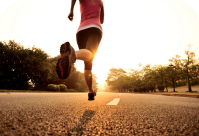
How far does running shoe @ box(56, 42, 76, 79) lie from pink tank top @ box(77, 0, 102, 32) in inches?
39.8

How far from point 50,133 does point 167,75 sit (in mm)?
30311

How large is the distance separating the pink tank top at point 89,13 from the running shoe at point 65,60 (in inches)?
39.8

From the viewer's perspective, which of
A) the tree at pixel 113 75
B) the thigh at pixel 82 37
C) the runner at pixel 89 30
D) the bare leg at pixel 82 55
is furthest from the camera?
the tree at pixel 113 75

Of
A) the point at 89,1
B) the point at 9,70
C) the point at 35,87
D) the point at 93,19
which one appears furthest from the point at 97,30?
the point at 35,87

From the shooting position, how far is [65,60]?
6.63 ft

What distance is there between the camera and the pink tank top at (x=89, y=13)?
2.97 metres

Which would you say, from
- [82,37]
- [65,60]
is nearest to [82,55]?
[65,60]

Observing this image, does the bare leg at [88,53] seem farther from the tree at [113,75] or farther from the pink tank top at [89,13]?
the tree at [113,75]

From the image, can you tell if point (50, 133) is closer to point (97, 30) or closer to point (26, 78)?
point (97, 30)

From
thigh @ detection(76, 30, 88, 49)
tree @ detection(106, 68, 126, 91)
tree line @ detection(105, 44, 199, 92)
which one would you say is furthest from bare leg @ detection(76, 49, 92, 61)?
tree @ detection(106, 68, 126, 91)

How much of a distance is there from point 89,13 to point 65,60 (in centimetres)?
156

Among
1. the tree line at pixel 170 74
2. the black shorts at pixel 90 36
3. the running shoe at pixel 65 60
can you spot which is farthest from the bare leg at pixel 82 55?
the tree line at pixel 170 74

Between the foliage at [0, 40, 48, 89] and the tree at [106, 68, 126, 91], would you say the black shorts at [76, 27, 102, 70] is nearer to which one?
the foliage at [0, 40, 48, 89]

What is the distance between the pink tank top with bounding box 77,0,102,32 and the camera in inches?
117
